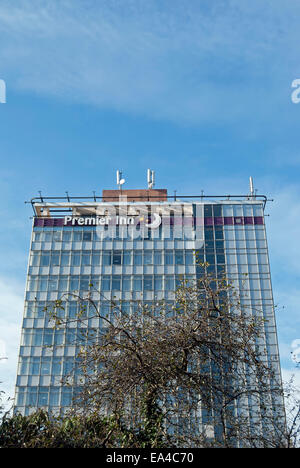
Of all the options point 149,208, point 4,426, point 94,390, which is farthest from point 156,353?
point 149,208

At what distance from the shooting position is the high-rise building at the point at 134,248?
2491 inches

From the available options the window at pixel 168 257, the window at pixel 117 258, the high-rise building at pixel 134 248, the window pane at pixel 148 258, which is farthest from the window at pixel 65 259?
the window at pixel 168 257

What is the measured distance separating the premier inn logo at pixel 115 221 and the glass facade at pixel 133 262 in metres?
0.69

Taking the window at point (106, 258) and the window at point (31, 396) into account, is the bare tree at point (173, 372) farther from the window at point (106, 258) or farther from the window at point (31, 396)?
the window at point (106, 258)

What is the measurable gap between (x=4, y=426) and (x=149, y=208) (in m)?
55.3

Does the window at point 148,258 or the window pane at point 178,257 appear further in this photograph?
the window at point 148,258

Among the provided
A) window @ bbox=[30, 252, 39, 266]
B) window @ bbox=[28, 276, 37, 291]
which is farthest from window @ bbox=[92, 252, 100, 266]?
window @ bbox=[28, 276, 37, 291]

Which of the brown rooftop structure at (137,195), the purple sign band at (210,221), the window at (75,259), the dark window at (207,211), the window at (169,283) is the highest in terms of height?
the brown rooftop structure at (137,195)

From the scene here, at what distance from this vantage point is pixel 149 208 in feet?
220

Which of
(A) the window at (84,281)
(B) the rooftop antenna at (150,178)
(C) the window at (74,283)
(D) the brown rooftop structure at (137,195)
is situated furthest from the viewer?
(B) the rooftop antenna at (150,178)

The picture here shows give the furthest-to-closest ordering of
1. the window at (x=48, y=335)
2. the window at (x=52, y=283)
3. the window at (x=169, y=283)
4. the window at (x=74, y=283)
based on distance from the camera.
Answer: the window at (x=52, y=283)
the window at (x=74, y=283)
the window at (x=169, y=283)
the window at (x=48, y=335)

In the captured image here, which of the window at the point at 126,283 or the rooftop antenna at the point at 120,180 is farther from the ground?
the rooftop antenna at the point at 120,180
